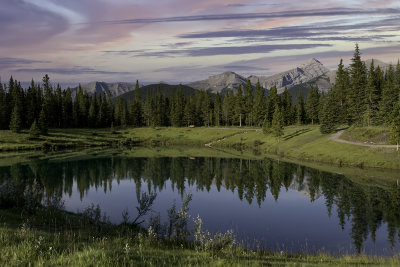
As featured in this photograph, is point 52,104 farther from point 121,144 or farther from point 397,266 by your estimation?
point 397,266

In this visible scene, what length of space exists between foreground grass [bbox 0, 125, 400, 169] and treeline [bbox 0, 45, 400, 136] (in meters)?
5.40

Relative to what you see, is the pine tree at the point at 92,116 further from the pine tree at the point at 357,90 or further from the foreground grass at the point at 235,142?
the pine tree at the point at 357,90

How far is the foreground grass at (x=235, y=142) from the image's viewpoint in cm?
5969

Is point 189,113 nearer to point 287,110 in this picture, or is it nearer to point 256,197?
point 287,110

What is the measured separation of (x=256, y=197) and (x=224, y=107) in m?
107

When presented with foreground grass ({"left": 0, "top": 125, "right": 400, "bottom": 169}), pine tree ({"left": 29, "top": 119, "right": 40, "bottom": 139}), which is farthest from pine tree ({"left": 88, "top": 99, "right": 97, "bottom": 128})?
pine tree ({"left": 29, "top": 119, "right": 40, "bottom": 139})

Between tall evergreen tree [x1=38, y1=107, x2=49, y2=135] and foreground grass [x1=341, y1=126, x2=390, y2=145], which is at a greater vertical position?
tall evergreen tree [x1=38, y1=107, x2=49, y2=135]

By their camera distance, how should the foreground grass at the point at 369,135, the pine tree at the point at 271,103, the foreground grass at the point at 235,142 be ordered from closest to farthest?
the foreground grass at the point at 235,142 → the foreground grass at the point at 369,135 → the pine tree at the point at 271,103

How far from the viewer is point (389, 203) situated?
33.2 metres

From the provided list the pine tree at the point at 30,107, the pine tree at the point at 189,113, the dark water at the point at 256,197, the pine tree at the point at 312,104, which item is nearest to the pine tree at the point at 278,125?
the dark water at the point at 256,197

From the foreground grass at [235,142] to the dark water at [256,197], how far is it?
10.1m

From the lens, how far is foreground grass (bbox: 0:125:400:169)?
59688mm

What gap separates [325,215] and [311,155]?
39.9 m

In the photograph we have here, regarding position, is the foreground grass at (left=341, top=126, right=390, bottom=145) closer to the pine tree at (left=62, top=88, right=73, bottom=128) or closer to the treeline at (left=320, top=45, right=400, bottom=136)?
the treeline at (left=320, top=45, right=400, bottom=136)
